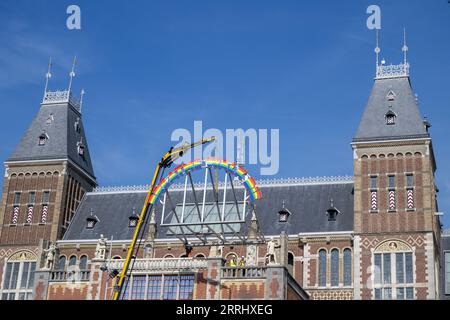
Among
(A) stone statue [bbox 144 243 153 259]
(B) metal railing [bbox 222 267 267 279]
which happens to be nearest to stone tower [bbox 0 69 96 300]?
(A) stone statue [bbox 144 243 153 259]

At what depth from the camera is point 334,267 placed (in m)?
60.9

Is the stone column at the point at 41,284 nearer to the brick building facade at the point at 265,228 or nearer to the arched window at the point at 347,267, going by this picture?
the brick building facade at the point at 265,228

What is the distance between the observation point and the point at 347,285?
59.8m

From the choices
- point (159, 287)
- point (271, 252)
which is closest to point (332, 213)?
point (271, 252)

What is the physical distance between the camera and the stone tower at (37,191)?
66.6 metres

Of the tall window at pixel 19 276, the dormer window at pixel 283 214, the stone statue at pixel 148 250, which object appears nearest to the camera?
the stone statue at pixel 148 250

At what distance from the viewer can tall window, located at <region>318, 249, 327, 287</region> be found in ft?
199

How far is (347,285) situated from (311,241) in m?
4.74

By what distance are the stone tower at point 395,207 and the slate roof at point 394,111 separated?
8 centimetres

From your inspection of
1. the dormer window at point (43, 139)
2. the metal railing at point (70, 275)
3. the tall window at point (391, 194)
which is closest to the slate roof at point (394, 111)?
→ the tall window at point (391, 194)

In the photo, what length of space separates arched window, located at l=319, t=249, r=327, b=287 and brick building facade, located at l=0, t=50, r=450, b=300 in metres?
0.08

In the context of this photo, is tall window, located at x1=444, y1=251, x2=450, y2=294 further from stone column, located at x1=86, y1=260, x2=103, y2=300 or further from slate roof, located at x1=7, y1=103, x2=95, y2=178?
stone column, located at x1=86, y1=260, x2=103, y2=300

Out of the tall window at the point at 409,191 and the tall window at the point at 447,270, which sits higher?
the tall window at the point at 409,191
